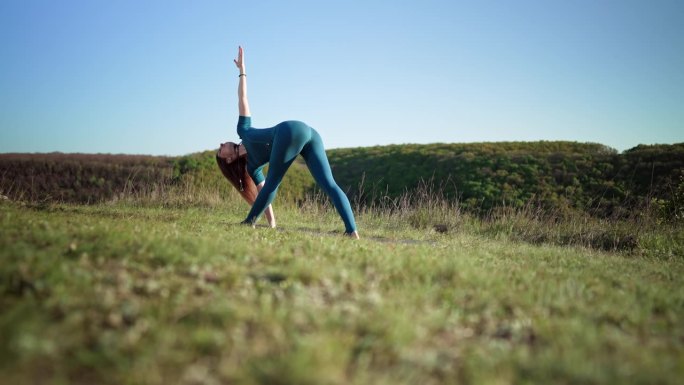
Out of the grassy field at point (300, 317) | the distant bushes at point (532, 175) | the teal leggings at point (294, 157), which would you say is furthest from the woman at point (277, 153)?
the distant bushes at point (532, 175)

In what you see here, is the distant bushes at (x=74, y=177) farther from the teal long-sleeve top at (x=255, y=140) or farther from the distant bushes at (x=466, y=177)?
the teal long-sleeve top at (x=255, y=140)

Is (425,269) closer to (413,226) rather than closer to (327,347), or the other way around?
(327,347)

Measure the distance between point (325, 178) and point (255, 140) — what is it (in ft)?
4.80

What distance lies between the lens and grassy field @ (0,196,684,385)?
1905mm

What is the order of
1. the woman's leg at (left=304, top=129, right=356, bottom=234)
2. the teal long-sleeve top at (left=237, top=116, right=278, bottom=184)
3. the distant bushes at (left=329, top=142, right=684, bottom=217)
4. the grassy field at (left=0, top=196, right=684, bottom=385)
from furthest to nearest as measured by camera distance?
the distant bushes at (left=329, top=142, right=684, bottom=217) → the teal long-sleeve top at (left=237, top=116, right=278, bottom=184) → the woman's leg at (left=304, top=129, right=356, bottom=234) → the grassy field at (left=0, top=196, right=684, bottom=385)

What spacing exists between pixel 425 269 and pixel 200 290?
2.14m

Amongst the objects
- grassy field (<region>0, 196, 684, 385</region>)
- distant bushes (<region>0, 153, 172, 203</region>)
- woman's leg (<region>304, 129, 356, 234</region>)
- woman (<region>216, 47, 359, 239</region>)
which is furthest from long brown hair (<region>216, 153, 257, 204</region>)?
distant bushes (<region>0, 153, 172, 203</region>)

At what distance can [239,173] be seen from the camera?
7504 mm

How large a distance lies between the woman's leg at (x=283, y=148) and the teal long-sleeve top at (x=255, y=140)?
0.71 ft

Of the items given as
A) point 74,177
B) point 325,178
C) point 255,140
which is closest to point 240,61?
point 255,140

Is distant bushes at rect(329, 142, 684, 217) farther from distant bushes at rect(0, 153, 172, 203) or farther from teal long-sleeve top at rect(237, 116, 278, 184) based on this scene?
distant bushes at rect(0, 153, 172, 203)

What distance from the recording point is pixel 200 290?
9.25 feet

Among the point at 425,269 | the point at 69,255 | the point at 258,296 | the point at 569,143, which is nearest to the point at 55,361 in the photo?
the point at 258,296

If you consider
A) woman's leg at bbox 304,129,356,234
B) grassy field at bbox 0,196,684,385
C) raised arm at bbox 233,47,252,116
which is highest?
raised arm at bbox 233,47,252,116
